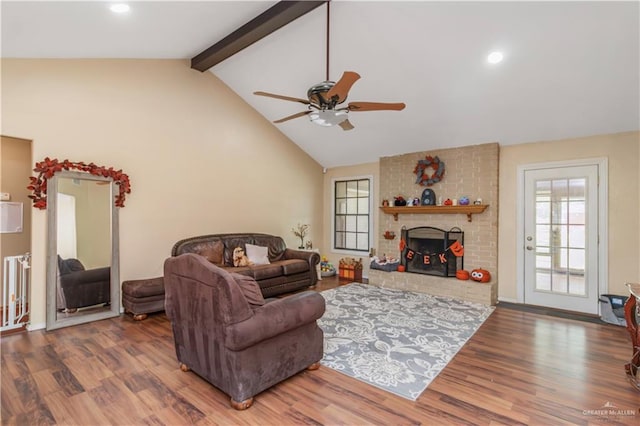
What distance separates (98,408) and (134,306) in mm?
1978

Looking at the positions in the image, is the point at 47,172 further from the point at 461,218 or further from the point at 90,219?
the point at 461,218

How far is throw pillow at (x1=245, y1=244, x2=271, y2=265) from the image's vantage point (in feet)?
17.5

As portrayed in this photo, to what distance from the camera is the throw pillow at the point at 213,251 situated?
194 inches

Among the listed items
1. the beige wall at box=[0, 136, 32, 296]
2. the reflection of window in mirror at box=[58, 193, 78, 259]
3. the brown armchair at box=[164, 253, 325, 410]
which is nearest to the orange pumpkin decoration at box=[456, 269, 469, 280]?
the brown armchair at box=[164, 253, 325, 410]

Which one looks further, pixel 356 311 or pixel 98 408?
pixel 356 311

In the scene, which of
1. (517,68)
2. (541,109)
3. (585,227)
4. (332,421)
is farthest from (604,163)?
(332,421)

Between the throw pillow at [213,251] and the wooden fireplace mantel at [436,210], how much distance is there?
3211 millimetres

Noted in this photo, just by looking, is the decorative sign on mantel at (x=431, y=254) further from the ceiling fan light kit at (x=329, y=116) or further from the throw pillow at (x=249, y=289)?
the throw pillow at (x=249, y=289)

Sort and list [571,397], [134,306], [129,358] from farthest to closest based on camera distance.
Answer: [134,306] < [129,358] < [571,397]

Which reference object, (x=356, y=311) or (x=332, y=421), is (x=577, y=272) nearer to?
(x=356, y=311)

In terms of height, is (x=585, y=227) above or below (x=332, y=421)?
above

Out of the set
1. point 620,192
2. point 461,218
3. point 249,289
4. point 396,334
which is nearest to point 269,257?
point 396,334

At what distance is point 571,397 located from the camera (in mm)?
2320

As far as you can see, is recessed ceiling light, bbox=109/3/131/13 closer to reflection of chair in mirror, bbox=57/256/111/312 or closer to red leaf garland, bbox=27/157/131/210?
red leaf garland, bbox=27/157/131/210
